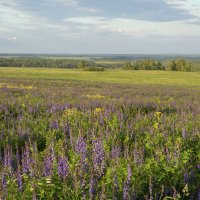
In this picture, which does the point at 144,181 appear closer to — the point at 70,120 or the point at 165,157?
A: the point at 165,157

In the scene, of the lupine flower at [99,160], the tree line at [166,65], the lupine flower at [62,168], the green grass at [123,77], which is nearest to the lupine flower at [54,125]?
the lupine flower at [99,160]

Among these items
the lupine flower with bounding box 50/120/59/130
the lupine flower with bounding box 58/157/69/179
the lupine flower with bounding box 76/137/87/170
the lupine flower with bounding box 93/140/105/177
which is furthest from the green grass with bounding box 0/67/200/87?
the lupine flower with bounding box 58/157/69/179

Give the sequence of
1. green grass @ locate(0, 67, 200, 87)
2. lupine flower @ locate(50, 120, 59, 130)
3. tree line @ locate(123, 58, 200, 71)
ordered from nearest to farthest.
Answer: lupine flower @ locate(50, 120, 59, 130) → green grass @ locate(0, 67, 200, 87) → tree line @ locate(123, 58, 200, 71)

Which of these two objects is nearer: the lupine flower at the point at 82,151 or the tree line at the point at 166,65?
the lupine flower at the point at 82,151

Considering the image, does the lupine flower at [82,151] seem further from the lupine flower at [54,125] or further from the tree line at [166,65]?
the tree line at [166,65]

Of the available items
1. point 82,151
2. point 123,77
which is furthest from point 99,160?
point 123,77

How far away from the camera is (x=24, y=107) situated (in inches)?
467

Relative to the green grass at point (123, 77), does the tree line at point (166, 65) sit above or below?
above

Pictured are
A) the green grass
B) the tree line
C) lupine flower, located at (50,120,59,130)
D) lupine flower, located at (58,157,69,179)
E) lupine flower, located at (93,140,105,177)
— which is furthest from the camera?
the tree line

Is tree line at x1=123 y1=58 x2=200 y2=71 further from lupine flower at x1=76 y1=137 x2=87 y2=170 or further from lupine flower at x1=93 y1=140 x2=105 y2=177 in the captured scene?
lupine flower at x1=93 y1=140 x2=105 y2=177

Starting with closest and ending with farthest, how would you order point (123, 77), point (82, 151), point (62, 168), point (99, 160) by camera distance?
1. point (62, 168)
2. point (99, 160)
3. point (82, 151)
4. point (123, 77)

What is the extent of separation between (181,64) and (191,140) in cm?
11257

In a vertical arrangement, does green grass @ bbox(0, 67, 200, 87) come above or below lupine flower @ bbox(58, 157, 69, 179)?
below

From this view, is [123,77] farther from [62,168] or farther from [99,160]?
[62,168]
